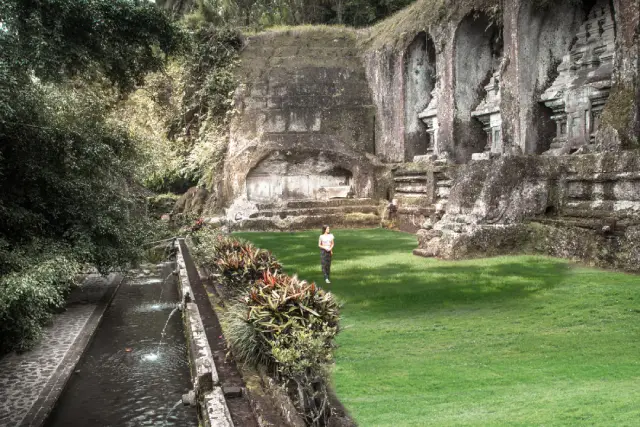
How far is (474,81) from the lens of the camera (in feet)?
60.3

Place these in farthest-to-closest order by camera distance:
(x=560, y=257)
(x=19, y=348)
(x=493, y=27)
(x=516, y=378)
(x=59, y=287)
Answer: (x=493, y=27), (x=560, y=257), (x=59, y=287), (x=19, y=348), (x=516, y=378)

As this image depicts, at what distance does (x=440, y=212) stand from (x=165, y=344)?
8653 millimetres

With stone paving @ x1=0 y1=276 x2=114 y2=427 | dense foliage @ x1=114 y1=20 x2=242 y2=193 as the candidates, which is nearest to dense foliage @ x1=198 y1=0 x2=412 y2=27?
dense foliage @ x1=114 y1=20 x2=242 y2=193

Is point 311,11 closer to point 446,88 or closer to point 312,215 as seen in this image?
point 446,88

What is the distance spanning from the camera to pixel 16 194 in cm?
937

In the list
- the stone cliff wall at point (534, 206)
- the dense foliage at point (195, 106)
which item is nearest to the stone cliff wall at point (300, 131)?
the dense foliage at point (195, 106)

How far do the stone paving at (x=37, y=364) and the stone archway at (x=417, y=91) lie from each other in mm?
12665

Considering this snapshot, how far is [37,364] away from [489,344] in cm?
549

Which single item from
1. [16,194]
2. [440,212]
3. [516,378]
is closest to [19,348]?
[16,194]

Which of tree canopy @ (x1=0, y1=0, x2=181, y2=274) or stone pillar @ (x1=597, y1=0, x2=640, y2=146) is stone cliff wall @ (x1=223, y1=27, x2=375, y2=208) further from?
stone pillar @ (x1=597, y1=0, x2=640, y2=146)

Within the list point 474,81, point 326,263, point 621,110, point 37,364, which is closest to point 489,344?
point 326,263

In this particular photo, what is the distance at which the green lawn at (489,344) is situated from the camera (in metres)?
4.73

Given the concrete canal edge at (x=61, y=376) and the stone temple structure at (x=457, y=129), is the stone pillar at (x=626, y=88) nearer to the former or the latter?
the stone temple structure at (x=457, y=129)

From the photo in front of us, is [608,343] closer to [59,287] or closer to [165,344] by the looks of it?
[165,344]
